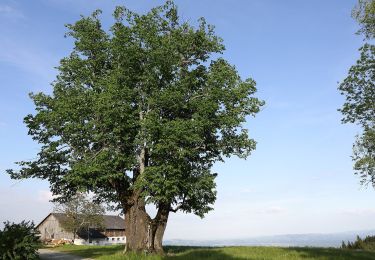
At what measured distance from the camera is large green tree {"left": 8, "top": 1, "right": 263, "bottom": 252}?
30.3 meters

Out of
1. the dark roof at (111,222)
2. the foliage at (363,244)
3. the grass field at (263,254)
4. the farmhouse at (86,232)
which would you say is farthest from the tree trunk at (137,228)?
the dark roof at (111,222)

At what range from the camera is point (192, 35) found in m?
35.3

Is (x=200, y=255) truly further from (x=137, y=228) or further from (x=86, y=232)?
(x=86, y=232)

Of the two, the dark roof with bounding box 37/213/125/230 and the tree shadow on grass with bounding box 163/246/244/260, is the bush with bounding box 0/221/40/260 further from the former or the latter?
the dark roof with bounding box 37/213/125/230

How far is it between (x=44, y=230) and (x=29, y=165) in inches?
2923

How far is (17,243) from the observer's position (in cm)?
2359

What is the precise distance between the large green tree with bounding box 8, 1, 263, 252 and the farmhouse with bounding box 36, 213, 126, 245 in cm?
6055

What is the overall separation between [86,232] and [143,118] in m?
69.6

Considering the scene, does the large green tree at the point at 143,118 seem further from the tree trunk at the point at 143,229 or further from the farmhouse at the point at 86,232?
the farmhouse at the point at 86,232

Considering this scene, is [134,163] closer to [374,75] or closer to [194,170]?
[194,170]

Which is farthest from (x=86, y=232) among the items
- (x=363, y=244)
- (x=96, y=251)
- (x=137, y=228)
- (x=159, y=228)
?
(x=363, y=244)

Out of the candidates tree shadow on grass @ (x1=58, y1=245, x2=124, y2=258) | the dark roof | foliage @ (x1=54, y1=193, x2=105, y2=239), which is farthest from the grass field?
the dark roof

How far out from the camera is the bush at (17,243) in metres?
23.0

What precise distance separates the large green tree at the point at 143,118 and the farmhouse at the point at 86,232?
60.5 metres
